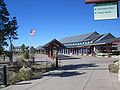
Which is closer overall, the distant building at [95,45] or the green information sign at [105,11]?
the green information sign at [105,11]

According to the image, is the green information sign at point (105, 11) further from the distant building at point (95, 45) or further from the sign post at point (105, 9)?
the distant building at point (95, 45)

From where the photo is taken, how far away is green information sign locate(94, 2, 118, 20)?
37.2 feet

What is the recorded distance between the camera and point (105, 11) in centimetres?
1155

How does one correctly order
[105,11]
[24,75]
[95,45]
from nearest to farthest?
1. [105,11]
2. [24,75]
3. [95,45]

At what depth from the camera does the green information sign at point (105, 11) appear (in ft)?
37.2

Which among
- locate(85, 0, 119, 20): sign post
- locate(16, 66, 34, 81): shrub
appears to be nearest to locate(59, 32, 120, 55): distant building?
locate(16, 66, 34, 81): shrub

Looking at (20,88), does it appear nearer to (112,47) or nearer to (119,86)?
(119,86)

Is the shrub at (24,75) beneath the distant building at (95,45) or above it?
beneath

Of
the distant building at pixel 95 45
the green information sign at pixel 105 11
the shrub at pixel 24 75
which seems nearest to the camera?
the green information sign at pixel 105 11

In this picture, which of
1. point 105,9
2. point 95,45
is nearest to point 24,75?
point 105,9

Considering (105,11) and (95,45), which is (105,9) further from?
(95,45)

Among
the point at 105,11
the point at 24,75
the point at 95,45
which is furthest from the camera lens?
the point at 95,45

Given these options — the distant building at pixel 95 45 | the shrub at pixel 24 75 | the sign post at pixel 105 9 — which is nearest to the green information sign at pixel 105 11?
the sign post at pixel 105 9

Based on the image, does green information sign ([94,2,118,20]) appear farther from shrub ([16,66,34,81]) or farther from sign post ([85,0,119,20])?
shrub ([16,66,34,81])
